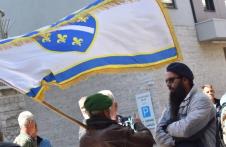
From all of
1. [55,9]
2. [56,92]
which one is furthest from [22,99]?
[55,9]

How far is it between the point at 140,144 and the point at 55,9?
39.9 ft

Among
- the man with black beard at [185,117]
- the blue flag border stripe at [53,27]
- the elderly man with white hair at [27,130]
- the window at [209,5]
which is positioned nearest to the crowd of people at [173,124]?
the man with black beard at [185,117]

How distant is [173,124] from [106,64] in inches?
35.4

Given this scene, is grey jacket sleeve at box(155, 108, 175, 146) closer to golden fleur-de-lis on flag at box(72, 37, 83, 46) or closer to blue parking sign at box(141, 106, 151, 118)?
golden fleur-de-lis on flag at box(72, 37, 83, 46)

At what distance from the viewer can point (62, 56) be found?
16.7 ft

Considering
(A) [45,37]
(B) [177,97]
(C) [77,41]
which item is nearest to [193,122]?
(B) [177,97]

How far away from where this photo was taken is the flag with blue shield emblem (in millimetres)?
4945

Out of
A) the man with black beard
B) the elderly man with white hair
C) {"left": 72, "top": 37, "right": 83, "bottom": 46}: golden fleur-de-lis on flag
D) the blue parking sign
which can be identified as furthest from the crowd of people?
the blue parking sign

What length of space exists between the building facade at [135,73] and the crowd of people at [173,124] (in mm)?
8144

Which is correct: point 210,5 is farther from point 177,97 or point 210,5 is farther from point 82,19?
point 177,97

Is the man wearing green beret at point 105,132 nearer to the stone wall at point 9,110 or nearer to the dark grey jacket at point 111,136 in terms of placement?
the dark grey jacket at point 111,136

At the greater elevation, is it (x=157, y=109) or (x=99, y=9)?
(x=99, y=9)

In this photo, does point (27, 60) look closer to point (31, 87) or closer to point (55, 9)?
point (31, 87)

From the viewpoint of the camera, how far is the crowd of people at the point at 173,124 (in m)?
4.28
